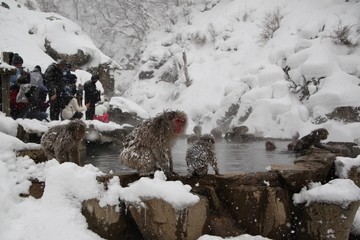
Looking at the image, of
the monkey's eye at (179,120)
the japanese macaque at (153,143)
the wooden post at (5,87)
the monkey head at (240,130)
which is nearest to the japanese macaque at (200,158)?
the japanese macaque at (153,143)

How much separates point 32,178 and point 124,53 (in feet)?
62.2

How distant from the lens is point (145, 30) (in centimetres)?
2111

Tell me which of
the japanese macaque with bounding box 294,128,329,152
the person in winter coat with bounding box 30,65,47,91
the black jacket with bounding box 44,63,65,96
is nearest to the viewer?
the person in winter coat with bounding box 30,65,47,91

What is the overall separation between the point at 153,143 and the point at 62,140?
118cm

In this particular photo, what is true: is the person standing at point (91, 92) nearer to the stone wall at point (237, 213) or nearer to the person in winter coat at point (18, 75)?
the person in winter coat at point (18, 75)

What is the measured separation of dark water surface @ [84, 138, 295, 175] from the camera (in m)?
5.27

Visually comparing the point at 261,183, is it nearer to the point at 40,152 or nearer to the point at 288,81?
the point at 40,152

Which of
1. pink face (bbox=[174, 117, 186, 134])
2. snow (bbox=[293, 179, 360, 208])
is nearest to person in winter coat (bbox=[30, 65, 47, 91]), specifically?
pink face (bbox=[174, 117, 186, 134])

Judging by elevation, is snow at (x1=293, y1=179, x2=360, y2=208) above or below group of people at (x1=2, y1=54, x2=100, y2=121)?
below

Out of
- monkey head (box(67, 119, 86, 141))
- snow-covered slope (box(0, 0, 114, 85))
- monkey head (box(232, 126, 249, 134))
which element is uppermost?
snow-covered slope (box(0, 0, 114, 85))

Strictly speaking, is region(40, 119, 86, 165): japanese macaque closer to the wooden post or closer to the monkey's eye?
the monkey's eye

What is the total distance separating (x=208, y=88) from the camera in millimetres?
15039

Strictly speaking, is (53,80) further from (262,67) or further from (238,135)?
(262,67)

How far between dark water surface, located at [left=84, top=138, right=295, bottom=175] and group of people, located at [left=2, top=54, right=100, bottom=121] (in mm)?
1048
